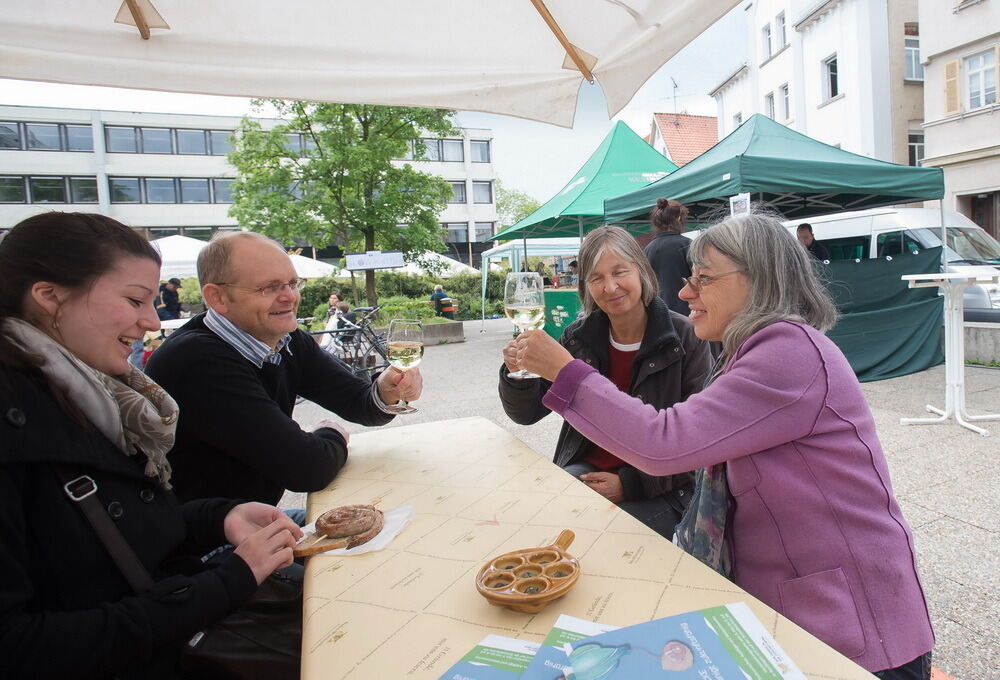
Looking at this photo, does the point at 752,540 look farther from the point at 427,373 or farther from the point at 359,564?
the point at 427,373

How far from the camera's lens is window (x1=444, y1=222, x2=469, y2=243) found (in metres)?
42.9

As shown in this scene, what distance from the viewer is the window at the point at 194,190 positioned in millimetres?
36375

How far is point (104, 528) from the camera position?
1130 millimetres

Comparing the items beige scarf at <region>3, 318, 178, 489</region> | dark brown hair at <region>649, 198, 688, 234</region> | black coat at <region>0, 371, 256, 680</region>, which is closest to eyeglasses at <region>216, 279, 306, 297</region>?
beige scarf at <region>3, 318, 178, 489</region>

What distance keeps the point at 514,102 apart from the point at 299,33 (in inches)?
31.9

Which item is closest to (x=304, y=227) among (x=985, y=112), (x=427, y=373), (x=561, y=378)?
(x=427, y=373)

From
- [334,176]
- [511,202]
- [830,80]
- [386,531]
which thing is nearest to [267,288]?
[386,531]

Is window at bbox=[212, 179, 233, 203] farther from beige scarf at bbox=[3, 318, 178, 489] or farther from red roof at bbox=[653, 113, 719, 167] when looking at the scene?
beige scarf at bbox=[3, 318, 178, 489]

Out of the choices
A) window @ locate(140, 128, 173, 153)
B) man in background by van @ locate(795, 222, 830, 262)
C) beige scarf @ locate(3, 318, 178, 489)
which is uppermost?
window @ locate(140, 128, 173, 153)

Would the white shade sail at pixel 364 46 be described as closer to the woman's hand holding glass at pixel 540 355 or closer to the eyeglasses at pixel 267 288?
the eyeglasses at pixel 267 288

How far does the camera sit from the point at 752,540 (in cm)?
133

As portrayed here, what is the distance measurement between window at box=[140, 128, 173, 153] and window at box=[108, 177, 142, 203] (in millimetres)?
2133

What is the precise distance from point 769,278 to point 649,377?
831 millimetres

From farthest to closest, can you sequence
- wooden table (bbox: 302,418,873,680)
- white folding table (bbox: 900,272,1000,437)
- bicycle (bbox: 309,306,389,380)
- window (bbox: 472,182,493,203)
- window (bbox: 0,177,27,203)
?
window (bbox: 472,182,493,203), window (bbox: 0,177,27,203), bicycle (bbox: 309,306,389,380), white folding table (bbox: 900,272,1000,437), wooden table (bbox: 302,418,873,680)
